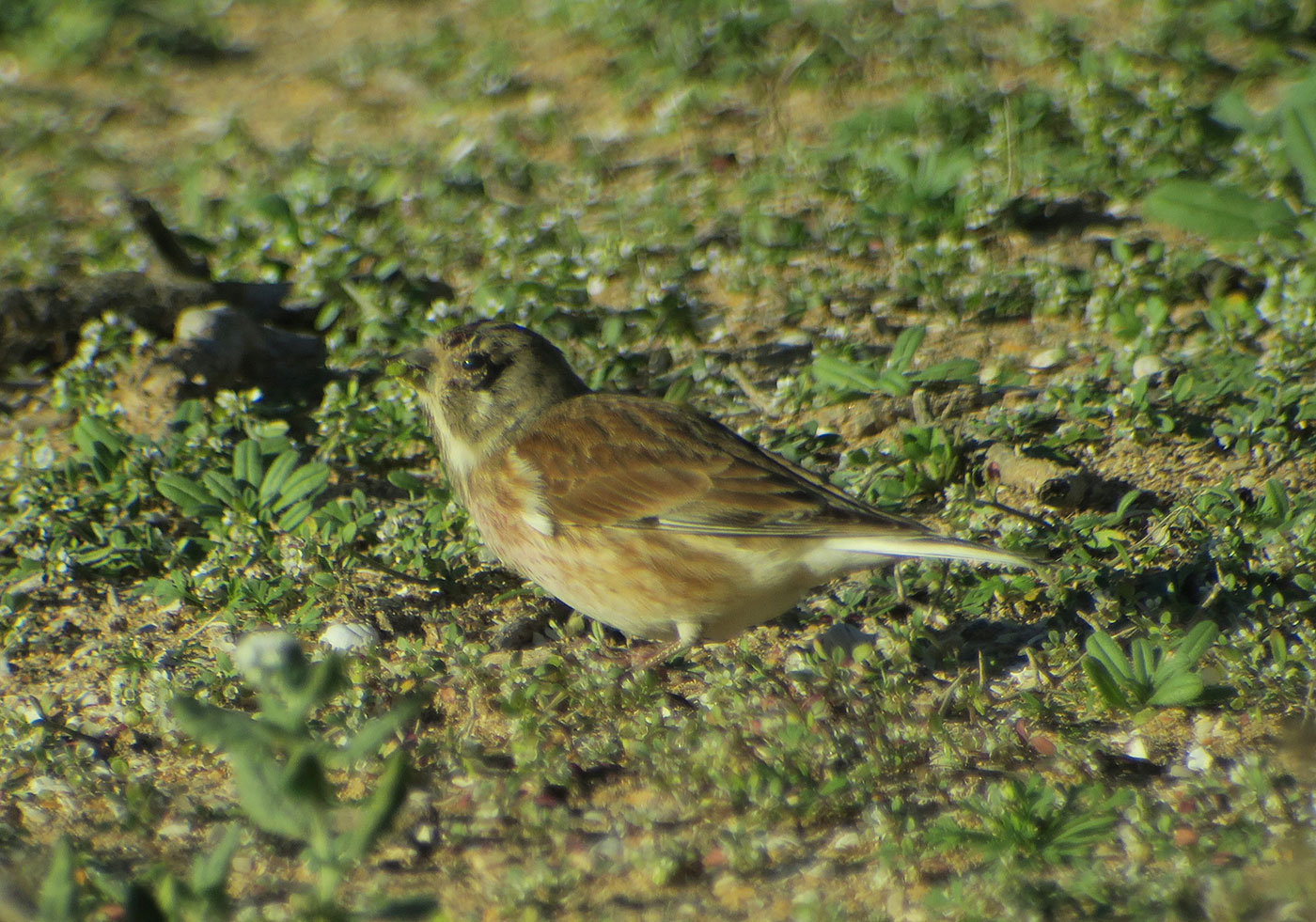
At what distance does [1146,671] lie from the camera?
3.72m

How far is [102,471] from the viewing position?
5.15 meters

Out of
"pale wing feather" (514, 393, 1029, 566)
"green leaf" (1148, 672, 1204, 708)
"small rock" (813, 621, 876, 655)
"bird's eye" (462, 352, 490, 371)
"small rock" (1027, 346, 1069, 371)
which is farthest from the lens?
"small rock" (1027, 346, 1069, 371)

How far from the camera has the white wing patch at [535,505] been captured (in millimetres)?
4293

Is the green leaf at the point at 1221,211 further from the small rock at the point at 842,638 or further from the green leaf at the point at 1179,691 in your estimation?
the small rock at the point at 842,638

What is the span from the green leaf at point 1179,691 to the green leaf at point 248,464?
304cm

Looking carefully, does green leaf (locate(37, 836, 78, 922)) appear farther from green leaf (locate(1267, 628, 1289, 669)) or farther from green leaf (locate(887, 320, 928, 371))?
green leaf (locate(887, 320, 928, 371))

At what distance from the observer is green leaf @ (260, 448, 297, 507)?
4832mm

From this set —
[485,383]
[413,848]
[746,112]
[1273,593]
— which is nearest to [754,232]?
[746,112]

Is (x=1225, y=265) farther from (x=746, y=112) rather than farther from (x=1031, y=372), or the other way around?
(x=746, y=112)

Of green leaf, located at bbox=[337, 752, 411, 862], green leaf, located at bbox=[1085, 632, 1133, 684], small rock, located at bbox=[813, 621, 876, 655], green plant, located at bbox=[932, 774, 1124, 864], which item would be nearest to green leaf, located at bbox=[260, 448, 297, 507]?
small rock, located at bbox=[813, 621, 876, 655]

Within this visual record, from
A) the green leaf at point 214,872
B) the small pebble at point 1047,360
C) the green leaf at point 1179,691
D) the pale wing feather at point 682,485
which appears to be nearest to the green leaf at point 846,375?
the pale wing feather at point 682,485

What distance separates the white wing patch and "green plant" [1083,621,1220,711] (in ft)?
5.33

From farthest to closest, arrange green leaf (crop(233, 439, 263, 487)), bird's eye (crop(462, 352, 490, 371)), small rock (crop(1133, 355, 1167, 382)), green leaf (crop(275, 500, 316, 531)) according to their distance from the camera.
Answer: small rock (crop(1133, 355, 1167, 382)) < green leaf (crop(233, 439, 263, 487)) < bird's eye (crop(462, 352, 490, 371)) < green leaf (crop(275, 500, 316, 531))

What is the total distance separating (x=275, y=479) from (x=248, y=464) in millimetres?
160
